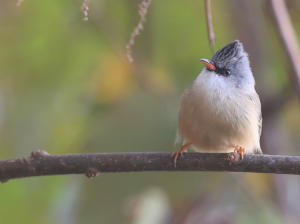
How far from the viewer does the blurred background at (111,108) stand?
246cm

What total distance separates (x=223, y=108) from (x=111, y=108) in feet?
2.90

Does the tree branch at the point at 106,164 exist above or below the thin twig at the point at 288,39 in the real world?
below

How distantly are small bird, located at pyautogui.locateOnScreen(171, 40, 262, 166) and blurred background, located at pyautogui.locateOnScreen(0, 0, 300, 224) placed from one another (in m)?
0.23

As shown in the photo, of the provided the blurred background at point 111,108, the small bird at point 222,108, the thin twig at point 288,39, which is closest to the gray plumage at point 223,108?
the small bird at point 222,108

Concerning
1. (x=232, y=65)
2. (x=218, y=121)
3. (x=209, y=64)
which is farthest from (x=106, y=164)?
(x=232, y=65)

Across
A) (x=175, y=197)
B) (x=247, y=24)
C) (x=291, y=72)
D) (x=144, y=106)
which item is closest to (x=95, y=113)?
(x=144, y=106)

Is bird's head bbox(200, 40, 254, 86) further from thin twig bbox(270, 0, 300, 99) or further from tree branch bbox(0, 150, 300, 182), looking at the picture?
tree branch bbox(0, 150, 300, 182)

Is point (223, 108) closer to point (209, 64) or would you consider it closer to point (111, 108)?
point (209, 64)

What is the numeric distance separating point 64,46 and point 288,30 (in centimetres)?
151

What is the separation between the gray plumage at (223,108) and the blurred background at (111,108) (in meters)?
0.23

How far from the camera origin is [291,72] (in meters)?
2.28

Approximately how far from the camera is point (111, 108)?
287 centimetres

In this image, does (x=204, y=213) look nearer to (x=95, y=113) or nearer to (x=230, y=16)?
(x=95, y=113)

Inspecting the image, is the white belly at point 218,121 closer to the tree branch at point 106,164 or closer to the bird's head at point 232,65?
the bird's head at point 232,65
